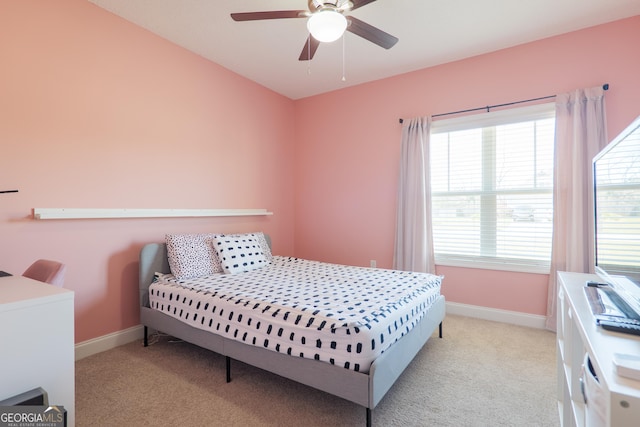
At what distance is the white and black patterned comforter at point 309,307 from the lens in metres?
1.55

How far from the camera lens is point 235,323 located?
1933mm

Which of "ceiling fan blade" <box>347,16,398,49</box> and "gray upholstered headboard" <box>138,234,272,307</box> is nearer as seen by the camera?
"ceiling fan blade" <box>347,16,398,49</box>

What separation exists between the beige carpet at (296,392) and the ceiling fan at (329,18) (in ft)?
7.22

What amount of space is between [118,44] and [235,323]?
251 centimetres

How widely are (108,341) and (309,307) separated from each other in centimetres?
190

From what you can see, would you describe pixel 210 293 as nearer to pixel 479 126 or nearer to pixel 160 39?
pixel 160 39

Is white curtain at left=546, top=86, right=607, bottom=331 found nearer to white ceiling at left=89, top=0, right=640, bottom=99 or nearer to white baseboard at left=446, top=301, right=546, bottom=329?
white baseboard at left=446, top=301, right=546, bottom=329

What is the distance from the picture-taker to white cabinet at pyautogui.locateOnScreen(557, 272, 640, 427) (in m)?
0.62

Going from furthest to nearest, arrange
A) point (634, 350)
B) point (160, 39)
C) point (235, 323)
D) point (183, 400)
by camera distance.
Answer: point (160, 39) → point (235, 323) → point (183, 400) → point (634, 350)

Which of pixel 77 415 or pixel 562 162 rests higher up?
pixel 562 162

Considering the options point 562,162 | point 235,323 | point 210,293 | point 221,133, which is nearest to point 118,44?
point 221,133

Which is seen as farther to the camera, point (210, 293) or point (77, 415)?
point (210, 293)

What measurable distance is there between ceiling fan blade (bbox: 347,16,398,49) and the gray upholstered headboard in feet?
7.72

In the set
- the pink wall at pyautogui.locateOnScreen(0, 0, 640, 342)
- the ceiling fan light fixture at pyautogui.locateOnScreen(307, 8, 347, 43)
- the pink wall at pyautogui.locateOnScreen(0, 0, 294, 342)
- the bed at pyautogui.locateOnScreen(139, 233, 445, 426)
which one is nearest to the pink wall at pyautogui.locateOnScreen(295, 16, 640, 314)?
the pink wall at pyautogui.locateOnScreen(0, 0, 640, 342)
